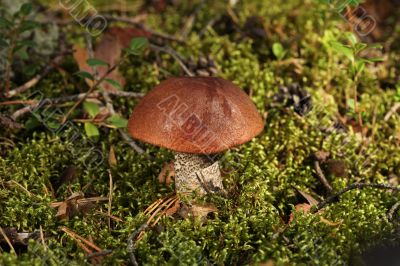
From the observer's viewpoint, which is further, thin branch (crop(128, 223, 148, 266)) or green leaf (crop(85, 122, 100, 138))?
green leaf (crop(85, 122, 100, 138))

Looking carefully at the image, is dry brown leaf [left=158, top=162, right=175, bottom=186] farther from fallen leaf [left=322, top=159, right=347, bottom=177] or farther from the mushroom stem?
fallen leaf [left=322, top=159, right=347, bottom=177]

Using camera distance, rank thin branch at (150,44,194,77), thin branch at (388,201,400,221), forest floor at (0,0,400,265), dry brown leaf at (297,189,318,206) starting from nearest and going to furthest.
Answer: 1. forest floor at (0,0,400,265)
2. thin branch at (388,201,400,221)
3. dry brown leaf at (297,189,318,206)
4. thin branch at (150,44,194,77)

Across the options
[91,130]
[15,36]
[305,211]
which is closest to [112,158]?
[91,130]

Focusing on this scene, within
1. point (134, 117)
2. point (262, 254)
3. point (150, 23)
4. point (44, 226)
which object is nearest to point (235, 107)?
point (134, 117)

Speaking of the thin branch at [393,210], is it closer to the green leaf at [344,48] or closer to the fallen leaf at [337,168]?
the fallen leaf at [337,168]

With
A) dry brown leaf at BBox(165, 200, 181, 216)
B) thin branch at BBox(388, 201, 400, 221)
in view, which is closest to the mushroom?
dry brown leaf at BBox(165, 200, 181, 216)

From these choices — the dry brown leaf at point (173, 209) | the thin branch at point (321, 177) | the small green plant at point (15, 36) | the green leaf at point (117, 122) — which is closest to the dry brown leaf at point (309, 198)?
the thin branch at point (321, 177)

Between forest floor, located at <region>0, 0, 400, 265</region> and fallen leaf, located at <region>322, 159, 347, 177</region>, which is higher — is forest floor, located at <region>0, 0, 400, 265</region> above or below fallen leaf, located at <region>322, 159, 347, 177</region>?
above
